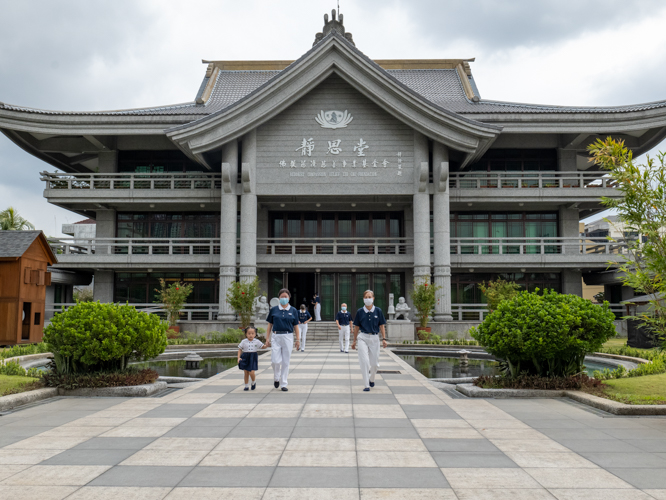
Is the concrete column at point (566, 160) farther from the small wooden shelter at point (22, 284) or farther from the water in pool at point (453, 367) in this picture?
the small wooden shelter at point (22, 284)

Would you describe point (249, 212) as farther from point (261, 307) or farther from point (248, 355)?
point (248, 355)

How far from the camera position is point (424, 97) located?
87.1 feet

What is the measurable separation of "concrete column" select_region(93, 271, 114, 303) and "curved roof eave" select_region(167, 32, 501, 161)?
929 centimetres

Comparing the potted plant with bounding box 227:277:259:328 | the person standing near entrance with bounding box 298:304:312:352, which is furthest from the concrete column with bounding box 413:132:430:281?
the person standing near entrance with bounding box 298:304:312:352

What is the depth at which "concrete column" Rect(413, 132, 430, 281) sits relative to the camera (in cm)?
2664

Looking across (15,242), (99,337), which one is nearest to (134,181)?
(15,242)

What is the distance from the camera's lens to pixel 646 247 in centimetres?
827

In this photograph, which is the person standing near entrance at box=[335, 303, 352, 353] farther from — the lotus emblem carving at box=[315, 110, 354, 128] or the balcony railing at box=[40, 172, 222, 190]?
the balcony railing at box=[40, 172, 222, 190]

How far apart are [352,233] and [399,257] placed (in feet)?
12.3

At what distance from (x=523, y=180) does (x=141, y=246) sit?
21.8 meters

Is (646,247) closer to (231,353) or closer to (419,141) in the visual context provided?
(231,353)

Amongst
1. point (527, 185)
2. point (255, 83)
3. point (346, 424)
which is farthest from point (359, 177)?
point (346, 424)

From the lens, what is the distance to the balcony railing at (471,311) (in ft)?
93.5

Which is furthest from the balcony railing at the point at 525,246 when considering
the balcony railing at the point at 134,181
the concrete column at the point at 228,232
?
the balcony railing at the point at 134,181
